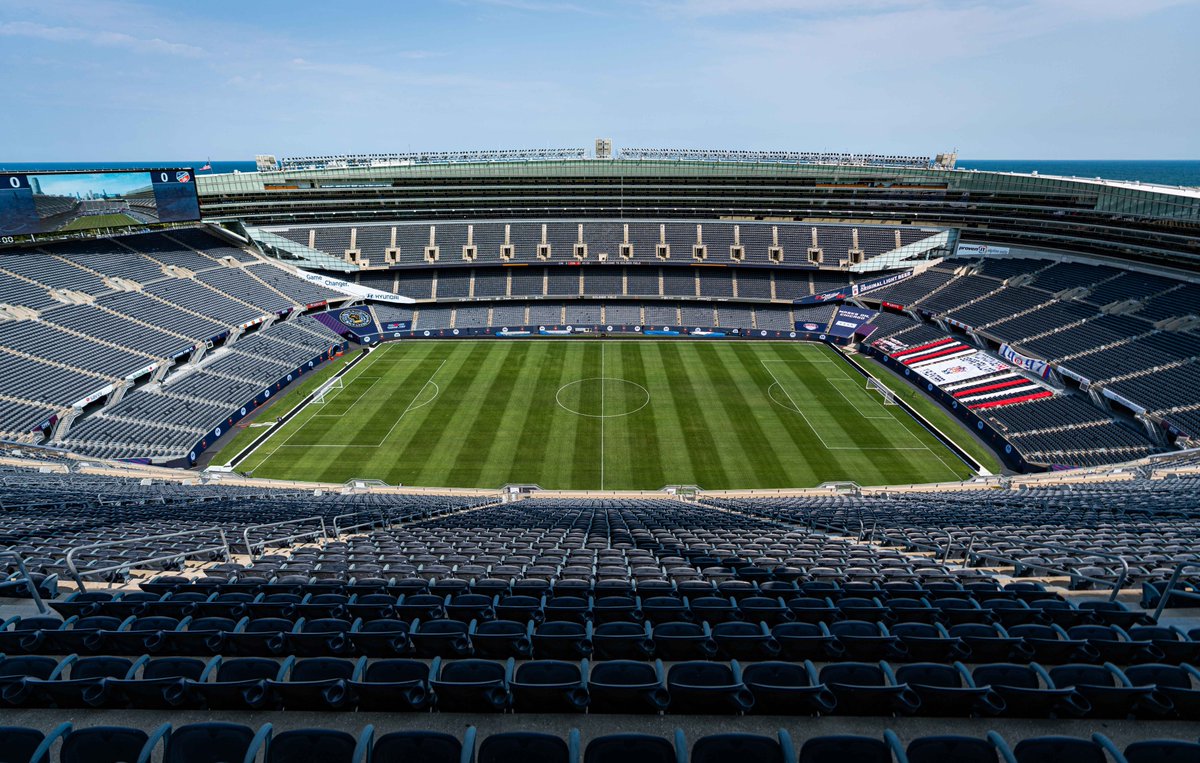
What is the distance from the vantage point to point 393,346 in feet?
190

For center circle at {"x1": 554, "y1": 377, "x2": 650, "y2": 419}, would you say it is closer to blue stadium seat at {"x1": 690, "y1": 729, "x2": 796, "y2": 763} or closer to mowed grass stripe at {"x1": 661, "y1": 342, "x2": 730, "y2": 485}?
mowed grass stripe at {"x1": 661, "y1": 342, "x2": 730, "y2": 485}

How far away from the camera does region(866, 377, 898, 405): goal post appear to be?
45.1m

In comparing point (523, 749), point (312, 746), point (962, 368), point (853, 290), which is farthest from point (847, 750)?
point (853, 290)

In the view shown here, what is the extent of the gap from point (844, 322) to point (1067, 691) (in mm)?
59931

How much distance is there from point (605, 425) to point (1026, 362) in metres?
33.2

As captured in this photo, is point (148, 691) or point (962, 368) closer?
point (148, 691)

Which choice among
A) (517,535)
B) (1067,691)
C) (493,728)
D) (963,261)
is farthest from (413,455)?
(963,261)

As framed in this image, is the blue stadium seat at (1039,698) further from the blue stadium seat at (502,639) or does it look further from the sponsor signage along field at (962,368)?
the sponsor signage along field at (962,368)

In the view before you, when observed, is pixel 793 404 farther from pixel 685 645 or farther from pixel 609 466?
pixel 685 645

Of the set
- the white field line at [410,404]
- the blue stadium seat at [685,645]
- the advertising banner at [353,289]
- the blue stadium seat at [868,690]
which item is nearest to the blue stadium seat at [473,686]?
the blue stadium seat at [685,645]

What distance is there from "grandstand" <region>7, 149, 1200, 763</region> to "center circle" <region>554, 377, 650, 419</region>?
44cm

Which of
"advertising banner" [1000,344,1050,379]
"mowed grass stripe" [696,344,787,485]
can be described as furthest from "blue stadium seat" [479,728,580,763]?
"advertising banner" [1000,344,1050,379]

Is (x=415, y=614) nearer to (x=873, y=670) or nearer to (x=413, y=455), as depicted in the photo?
(x=873, y=670)

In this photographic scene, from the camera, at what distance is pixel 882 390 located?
46625 mm
